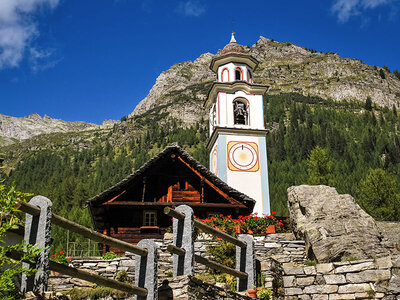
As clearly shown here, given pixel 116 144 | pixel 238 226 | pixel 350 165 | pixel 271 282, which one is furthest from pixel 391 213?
pixel 116 144

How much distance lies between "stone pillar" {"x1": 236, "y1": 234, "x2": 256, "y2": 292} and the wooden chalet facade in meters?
6.65

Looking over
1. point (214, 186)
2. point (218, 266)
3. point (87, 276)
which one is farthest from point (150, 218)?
point (87, 276)

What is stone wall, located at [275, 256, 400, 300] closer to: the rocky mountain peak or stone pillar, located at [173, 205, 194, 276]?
stone pillar, located at [173, 205, 194, 276]

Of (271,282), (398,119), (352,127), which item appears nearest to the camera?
(271,282)

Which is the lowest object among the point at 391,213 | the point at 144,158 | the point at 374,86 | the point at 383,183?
the point at 391,213

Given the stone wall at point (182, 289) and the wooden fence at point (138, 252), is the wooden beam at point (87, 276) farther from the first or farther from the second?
the stone wall at point (182, 289)

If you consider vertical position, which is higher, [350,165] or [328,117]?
[328,117]

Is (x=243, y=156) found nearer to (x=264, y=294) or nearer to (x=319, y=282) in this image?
(x=264, y=294)

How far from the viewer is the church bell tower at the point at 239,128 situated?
27.7 metres

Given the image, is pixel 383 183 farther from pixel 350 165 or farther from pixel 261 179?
pixel 350 165

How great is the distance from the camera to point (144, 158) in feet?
421

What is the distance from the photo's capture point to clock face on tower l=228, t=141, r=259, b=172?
92.4 ft

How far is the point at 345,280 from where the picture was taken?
10.5 m

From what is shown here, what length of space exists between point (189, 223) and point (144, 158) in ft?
392
